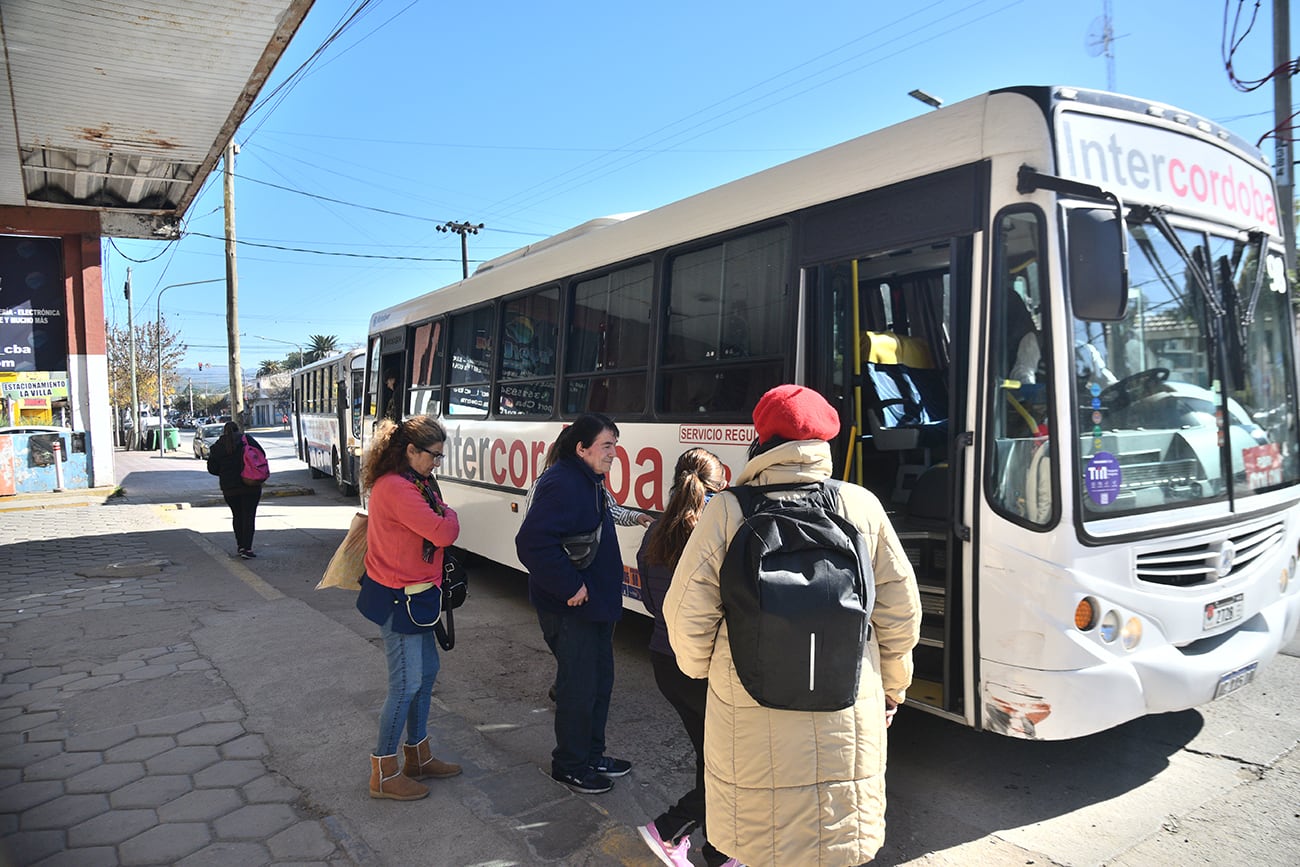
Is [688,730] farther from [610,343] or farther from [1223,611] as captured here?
[610,343]

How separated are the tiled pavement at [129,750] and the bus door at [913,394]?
2.72 meters

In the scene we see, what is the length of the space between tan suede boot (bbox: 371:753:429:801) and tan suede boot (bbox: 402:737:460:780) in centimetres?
12

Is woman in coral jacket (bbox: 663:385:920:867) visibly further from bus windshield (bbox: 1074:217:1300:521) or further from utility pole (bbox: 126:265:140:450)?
utility pole (bbox: 126:265:140:450)

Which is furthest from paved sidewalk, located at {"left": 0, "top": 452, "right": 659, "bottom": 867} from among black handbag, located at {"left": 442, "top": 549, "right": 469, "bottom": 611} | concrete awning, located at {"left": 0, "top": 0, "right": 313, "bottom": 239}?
concrete awning, located at {"left": 0, "top": 0, "right": 313, "bottom": 239}

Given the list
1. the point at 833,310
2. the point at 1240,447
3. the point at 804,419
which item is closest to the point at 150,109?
the point at 833,310

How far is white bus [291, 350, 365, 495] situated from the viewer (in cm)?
1725

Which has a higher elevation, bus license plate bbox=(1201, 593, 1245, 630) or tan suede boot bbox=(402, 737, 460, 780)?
bus license plate bbox=(1201, 593, 1245, 630)

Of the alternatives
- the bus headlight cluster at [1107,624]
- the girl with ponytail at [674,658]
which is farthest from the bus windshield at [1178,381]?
the girl with ponytail at [674,658]

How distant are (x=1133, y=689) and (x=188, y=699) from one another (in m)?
5.02

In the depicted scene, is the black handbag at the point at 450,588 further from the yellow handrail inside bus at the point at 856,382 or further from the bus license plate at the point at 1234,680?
the bus license plate at the point at 1234,680

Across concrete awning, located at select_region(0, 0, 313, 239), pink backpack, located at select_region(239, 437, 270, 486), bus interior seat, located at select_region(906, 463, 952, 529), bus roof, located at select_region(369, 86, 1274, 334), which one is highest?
concrete awning, located at select_region(0, 0, 313, 239)

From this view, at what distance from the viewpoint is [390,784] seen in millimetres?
3666

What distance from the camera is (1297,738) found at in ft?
13.8

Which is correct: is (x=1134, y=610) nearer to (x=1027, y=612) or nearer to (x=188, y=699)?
(x=1027, y=612)
